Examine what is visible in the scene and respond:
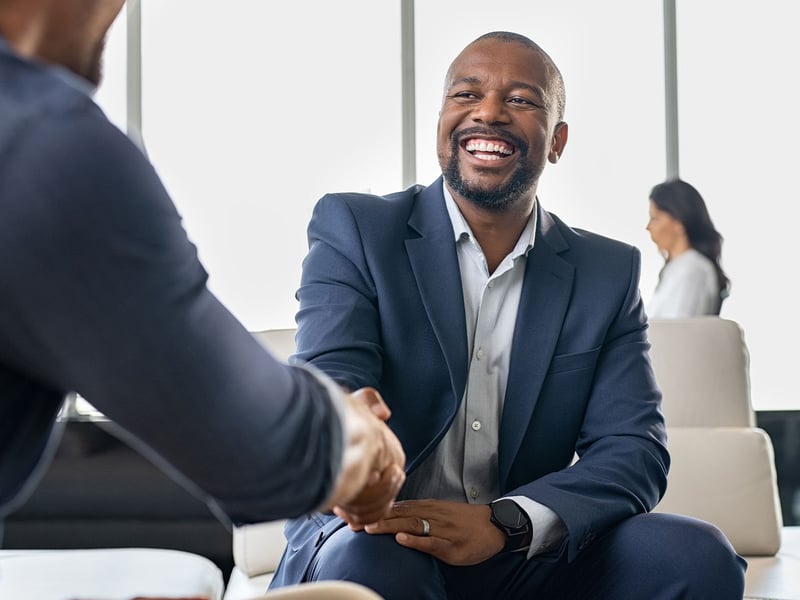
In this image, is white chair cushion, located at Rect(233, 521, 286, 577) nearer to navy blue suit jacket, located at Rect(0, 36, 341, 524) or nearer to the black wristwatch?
the black wristwatch

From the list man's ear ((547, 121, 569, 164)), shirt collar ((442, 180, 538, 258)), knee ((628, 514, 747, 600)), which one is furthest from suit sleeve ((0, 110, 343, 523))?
man's ear ((547, 121, 569, 164))

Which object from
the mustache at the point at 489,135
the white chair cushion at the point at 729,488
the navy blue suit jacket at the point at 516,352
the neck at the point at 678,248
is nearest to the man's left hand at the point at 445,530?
the navy blue suit jacket at the point at 516,352

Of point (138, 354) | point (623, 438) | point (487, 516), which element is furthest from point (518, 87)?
point (138, 354)

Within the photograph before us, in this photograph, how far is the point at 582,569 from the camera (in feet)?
5.51

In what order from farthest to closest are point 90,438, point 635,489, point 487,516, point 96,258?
point 90,438 < point 635,489 < point 487,516 < point 96,258

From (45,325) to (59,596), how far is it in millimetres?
1537

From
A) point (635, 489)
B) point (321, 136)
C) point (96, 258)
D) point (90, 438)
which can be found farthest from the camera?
point (321, 136)

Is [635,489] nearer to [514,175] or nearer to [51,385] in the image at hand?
[514,175]

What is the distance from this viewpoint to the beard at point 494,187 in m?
1.96

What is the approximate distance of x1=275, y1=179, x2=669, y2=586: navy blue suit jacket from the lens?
5.52 ft

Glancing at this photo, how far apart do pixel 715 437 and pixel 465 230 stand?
36.0 inches

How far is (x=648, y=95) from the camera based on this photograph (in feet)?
18.5

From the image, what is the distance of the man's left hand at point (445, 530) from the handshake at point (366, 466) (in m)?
0.47

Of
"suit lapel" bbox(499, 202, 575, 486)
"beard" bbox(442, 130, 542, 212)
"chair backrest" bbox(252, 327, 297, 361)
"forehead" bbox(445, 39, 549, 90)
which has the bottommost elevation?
"chair backrest" bbox(252, 327, 297, 361)
